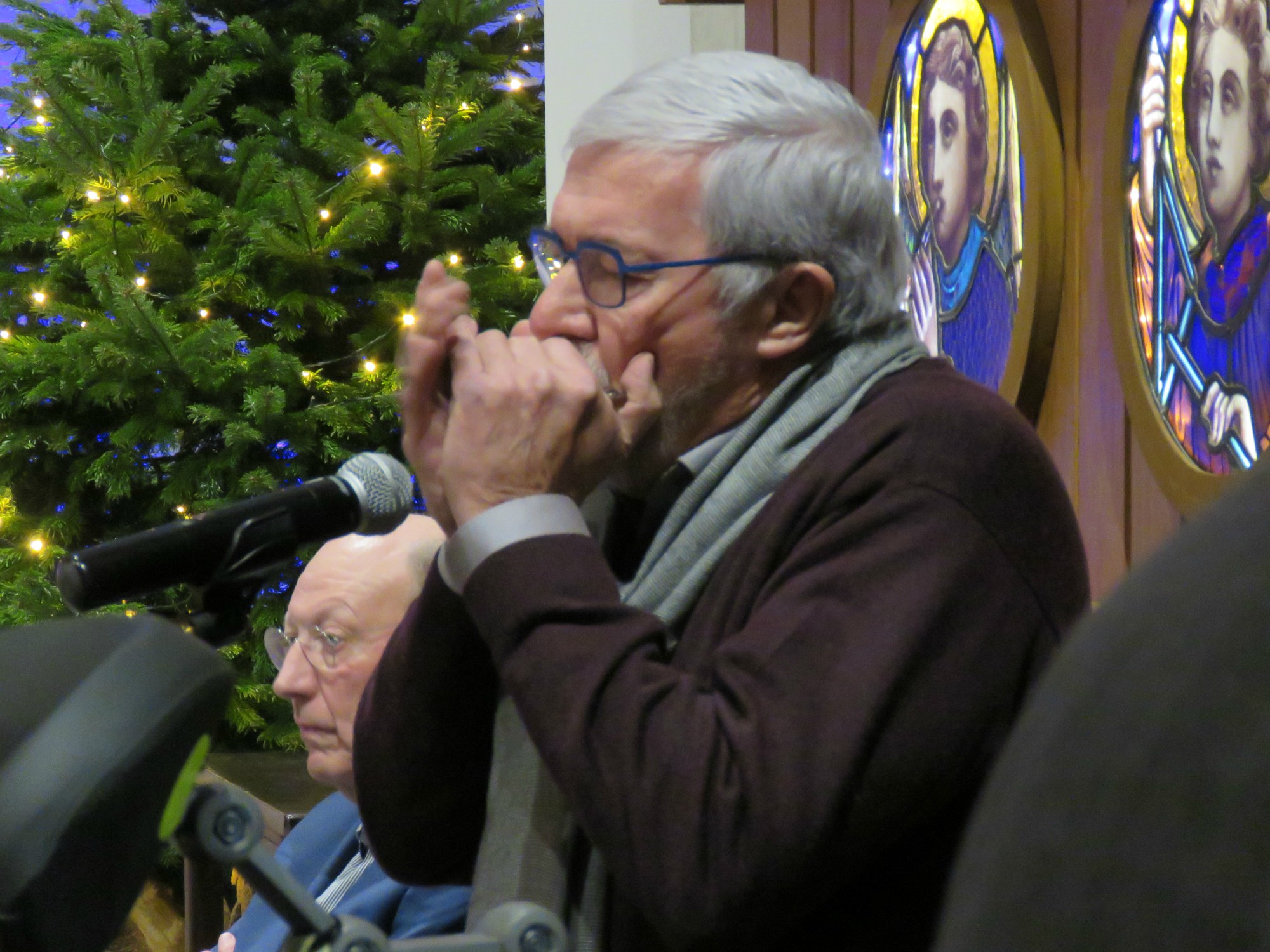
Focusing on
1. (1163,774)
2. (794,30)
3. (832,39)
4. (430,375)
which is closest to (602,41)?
(794,30)

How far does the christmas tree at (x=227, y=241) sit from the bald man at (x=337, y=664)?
2.04 m

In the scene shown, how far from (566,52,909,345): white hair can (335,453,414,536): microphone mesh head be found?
37cm

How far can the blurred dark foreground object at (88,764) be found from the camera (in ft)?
1.63

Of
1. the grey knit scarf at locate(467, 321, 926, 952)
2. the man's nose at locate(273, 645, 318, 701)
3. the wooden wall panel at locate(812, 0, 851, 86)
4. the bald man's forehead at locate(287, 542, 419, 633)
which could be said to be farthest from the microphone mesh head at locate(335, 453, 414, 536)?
the wooden wall panel at locate(812, 0, 851, 86)

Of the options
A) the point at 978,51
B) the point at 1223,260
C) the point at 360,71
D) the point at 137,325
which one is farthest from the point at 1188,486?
the point at 360,71

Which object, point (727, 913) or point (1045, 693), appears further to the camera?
point (727, 913)

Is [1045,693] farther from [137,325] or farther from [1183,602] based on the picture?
[137,325]

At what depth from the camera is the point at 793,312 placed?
4.35 ft

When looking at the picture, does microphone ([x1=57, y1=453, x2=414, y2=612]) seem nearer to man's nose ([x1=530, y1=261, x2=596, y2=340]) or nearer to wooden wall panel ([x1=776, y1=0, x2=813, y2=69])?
man's nose ([x1=530, y1=261, x2=596, y2=340])

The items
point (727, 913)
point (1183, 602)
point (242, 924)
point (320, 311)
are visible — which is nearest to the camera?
point (1183, 602)

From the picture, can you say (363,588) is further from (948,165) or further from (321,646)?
(948,165)

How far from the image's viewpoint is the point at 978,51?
2.70m

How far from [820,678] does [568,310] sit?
0.51 m

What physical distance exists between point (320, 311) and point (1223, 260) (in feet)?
10.8
